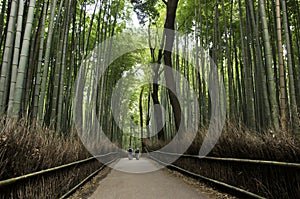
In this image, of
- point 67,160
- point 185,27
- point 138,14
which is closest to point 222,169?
point 67,160

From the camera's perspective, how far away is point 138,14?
11000 millimetres

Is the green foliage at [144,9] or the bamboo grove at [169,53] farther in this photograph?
the green foliage at [144,9]

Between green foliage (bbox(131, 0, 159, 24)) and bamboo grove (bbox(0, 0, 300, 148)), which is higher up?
green foliage (bbox(131, 0, 159, 24))

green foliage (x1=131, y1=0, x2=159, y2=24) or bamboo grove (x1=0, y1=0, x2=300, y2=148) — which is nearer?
bamboo grove (x1=0, y1=0, x2=300, y2=148)

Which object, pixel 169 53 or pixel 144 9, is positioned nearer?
pixel 169 53

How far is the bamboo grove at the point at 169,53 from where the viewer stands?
3.40m

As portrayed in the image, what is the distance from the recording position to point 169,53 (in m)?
8.87

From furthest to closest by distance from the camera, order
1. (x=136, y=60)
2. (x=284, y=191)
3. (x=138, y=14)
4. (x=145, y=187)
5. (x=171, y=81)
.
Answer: (x=136, y=60) < (x=138, y=14) < (x=171, y=81) < (x=145, y=187) < (x=284, y=191)

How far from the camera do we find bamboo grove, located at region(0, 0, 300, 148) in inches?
134

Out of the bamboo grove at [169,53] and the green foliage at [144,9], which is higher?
the green foliage at [144,9]

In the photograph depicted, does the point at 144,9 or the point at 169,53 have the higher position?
the point at 144,9

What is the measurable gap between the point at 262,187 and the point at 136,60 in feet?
43.5

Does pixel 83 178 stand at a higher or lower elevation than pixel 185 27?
lower

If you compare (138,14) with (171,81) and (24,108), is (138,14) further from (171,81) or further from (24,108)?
(24,108)
